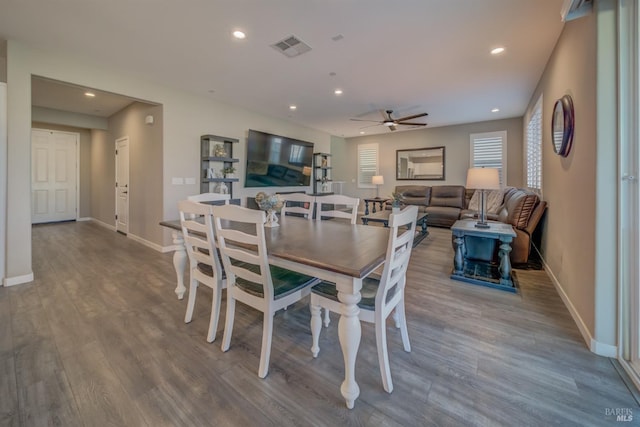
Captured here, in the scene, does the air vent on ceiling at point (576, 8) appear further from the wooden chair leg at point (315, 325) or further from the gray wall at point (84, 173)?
the gray wall at point (84, 173)

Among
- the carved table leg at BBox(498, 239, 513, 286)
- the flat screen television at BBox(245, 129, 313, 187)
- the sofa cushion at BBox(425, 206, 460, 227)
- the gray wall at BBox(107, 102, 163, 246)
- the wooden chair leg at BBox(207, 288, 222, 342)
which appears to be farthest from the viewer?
the sofa cushion at BBox(425, 206, 460, 227)

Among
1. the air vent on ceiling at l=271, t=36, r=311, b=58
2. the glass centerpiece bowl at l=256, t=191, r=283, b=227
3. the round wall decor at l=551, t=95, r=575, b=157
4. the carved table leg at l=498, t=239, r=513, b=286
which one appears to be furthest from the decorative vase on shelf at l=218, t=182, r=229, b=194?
the round wall decor at l=551, t=95, r=575, b=157

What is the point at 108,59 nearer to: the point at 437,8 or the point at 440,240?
the point at 437,8

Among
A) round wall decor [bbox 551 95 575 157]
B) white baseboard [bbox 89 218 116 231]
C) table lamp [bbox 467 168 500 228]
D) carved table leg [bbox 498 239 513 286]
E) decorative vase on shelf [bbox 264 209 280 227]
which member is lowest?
carved table leg [bbox 498 239 513 286]

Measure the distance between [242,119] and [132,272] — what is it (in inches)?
135

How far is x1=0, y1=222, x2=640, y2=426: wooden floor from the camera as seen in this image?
1314mm

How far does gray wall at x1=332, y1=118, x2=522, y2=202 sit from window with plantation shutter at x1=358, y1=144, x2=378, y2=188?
0.48ft

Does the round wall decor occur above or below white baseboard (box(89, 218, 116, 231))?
above

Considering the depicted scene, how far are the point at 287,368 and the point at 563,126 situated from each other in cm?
307

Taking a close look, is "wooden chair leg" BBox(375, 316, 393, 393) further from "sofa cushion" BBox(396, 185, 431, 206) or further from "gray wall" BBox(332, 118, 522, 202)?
"gray wall" BBox(332, 118, 522, 202)

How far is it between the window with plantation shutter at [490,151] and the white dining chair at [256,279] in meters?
6.55

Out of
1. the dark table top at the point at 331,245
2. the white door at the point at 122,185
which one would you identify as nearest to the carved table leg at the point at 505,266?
the dark table top at the point at 331,245

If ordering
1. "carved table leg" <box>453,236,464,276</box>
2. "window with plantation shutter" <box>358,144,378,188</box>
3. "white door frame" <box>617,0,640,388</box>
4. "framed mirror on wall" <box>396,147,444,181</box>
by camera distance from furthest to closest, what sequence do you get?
"window with plantation shutter" <box>358,144,378,188</box>, "framed mirror on wall" <box>396,147,444,181</box>, "carved table leg" <box>453,236,464,276</box>, "white door frame" <box>617,0,640,388</box>

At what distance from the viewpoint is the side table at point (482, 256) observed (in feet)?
9.27
